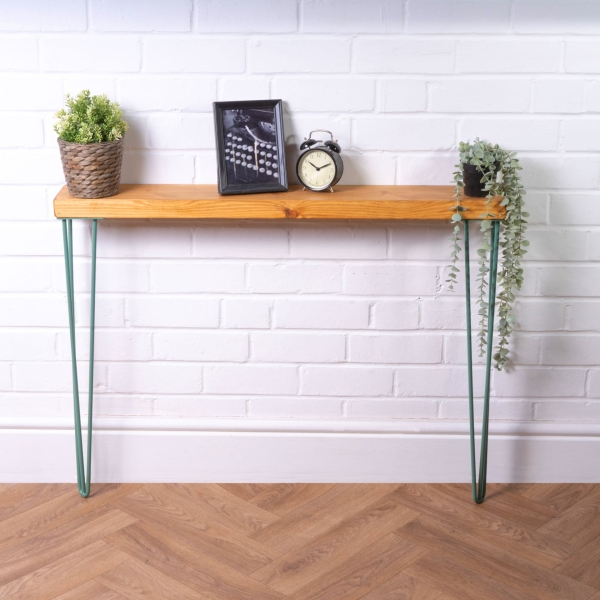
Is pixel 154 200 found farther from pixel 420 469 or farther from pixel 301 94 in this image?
pixel 420 469

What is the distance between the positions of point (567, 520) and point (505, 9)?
123 centimetres

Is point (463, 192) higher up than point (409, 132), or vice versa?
point (409, 132)

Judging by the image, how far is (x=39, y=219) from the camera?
79.4 inches

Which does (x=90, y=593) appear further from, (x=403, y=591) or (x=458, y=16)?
(x=458, y=16)

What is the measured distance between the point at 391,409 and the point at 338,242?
471 millimetres

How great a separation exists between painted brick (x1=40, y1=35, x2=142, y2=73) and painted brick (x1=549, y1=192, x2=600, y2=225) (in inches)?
41.0

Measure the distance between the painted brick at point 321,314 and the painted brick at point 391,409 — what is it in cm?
22

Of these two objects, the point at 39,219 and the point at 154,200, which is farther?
the point at 39,219

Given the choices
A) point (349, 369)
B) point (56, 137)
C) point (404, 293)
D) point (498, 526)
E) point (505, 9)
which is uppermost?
point (505, 9)

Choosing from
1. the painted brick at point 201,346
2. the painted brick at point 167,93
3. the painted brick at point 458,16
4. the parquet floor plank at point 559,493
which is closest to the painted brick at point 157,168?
the painted brick at point 167,93

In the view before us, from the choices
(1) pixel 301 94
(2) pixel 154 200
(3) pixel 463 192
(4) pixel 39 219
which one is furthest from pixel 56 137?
(3) pixel 463 192

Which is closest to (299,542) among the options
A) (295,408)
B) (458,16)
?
(295,408)

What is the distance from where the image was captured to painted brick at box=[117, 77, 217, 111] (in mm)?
1916

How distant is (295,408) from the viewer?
2172 mm
